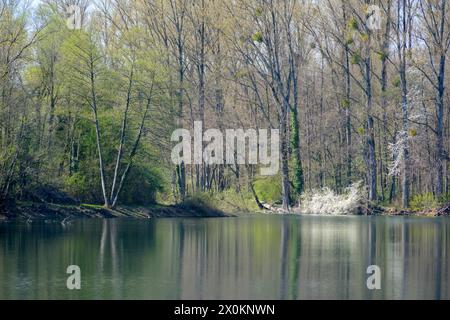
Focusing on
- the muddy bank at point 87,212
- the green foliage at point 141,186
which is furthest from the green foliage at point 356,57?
the green foliage at point 141,186

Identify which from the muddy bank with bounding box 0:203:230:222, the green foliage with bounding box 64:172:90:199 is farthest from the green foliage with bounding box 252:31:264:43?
the green foliage with bounding box 64:172:90:199

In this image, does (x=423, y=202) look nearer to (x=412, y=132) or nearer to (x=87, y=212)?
(x=412, y=132)

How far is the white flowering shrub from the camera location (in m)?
43.9

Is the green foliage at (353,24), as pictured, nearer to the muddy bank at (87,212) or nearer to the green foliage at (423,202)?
the green foliage at (423,202)

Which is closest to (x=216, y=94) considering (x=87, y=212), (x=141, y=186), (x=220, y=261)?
(x=141, y=186)

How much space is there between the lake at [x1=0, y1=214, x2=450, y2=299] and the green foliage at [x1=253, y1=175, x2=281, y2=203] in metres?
16.4

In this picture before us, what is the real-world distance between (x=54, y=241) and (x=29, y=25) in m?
17.5

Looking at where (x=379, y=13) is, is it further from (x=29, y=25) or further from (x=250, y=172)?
(x=29, y=25)

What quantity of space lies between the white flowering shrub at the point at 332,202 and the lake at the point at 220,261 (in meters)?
12.1

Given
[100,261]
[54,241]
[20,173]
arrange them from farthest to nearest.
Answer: [20,173]
[54,241]
[100,261]

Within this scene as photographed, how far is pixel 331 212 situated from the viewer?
145 ft

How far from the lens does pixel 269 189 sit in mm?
48750

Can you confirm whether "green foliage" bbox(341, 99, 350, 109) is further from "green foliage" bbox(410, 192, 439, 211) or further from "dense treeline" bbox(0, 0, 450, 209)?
"green foliage" bbox(410, 192, 439, 211)
